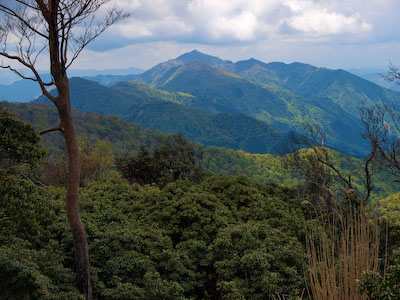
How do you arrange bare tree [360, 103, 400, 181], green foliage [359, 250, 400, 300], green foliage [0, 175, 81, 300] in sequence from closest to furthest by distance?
1. green foliage [359, 250, 400, 300]
2. green foliage [0, 175, 81, 300]
3. bare tree [360, 103, 400, 181]

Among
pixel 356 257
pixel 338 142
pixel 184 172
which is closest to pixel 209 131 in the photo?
pixel 338 142

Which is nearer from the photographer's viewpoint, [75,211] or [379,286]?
[379,286]

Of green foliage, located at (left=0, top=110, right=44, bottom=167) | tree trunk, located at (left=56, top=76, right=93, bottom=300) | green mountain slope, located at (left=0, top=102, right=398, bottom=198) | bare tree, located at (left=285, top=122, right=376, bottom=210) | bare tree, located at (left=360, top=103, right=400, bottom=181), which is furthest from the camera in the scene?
green mountain slope, located at (left=0, top=102, right=398, bottom=198)

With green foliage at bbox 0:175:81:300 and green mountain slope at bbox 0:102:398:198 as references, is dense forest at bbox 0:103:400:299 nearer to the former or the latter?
green foliage at bbox 0:175:81:300

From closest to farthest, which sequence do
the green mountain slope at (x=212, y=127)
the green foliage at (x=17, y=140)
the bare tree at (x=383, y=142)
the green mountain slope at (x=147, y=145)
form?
the green foliage at (x=17, y=140), the bare tree at (x=383, y=142), the green mountain slope at (x=147, y=145), the green mountain slope at (x=212, y=127)

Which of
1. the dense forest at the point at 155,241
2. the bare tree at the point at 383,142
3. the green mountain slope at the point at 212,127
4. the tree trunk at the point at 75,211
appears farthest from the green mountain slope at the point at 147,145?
the tree trunk at the point at 75,211

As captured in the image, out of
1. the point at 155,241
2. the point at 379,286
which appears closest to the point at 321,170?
the point at 155,241

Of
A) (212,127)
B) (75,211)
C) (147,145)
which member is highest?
(75,211)

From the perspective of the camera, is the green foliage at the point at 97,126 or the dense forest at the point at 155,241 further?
the green foliage at the point at 97,126

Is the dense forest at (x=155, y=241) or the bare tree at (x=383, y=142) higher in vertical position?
the bare tree at (x=383, y=142)

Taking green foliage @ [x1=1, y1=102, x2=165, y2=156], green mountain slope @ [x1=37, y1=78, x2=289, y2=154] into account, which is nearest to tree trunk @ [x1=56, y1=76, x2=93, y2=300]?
green foliage @ [x1=1, y1=102, x2=165, y2=156]

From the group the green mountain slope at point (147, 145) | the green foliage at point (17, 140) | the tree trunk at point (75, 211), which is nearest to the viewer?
the green foliage at point (17, 140)

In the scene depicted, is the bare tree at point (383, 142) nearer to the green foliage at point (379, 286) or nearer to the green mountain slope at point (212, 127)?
the green foliage at point (379, 286)

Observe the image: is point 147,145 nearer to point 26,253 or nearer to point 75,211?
point 75,211
